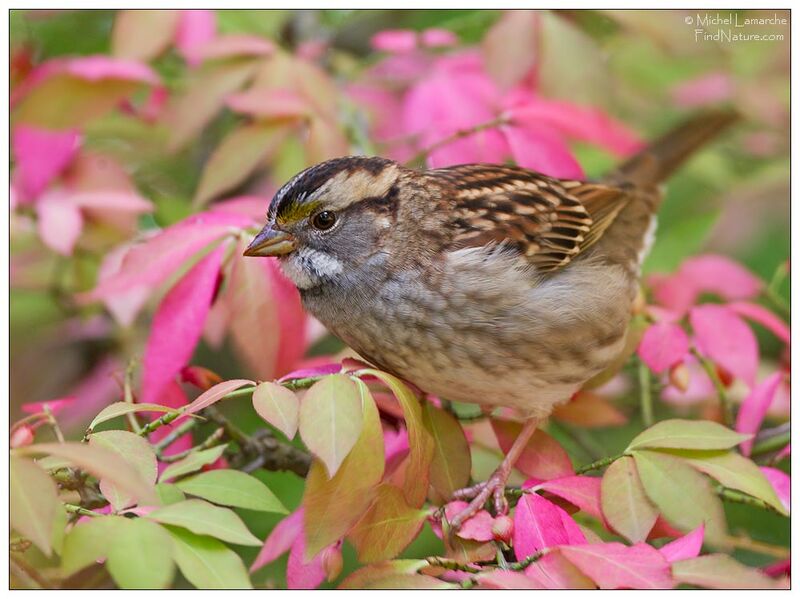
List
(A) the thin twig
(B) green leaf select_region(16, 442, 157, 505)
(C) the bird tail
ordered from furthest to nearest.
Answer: (C) the bird tail
(A) the thin twig
(B) green leaf select_region(16, 442, 157, 505)

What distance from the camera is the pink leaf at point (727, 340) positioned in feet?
5.95

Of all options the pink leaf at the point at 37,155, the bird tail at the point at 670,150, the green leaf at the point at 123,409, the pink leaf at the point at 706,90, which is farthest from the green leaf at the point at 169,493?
the pink leaf at the point at 706,90

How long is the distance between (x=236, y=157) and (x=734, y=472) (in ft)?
3.94

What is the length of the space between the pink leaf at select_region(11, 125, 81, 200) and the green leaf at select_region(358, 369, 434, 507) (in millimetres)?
1079

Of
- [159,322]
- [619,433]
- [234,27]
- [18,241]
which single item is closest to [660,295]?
[619,433]

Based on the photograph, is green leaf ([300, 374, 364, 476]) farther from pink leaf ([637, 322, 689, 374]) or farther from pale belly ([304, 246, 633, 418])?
pink leaf ([637, 322, 689, 374])

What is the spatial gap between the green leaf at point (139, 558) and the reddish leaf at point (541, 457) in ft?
2.27

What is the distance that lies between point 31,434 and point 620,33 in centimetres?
184

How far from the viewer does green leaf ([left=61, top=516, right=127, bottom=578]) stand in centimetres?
116

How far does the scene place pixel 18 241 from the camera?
2195 mm

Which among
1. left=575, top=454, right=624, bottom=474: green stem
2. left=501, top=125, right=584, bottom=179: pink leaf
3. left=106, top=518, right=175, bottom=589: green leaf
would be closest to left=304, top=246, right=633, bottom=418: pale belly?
left=575, top=454, right=624, bottom=474: green stem

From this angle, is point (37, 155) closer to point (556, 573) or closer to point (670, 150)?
point (556, 573)

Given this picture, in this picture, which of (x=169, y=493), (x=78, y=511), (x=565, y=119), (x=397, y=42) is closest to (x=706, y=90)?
(x=565, y=119)

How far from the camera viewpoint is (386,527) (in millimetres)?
1393
